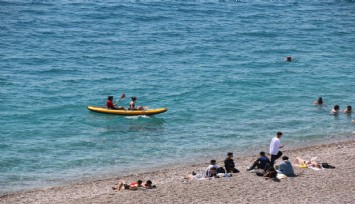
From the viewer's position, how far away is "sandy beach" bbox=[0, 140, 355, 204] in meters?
24.8

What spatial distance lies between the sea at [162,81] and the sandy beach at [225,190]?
5.00 feet

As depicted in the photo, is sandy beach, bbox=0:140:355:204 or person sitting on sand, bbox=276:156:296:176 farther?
person sitting on sand, bbox=276:156:296:176

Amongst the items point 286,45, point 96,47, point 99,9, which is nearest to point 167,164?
point 96,47

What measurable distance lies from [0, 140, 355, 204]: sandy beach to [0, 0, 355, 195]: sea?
60.1 inches

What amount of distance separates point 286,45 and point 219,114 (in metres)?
20.7

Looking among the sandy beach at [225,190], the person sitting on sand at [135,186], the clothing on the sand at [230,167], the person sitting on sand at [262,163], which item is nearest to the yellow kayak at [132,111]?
the sandy beach at [225,190]

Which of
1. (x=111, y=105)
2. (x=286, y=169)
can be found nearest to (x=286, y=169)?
(x=286, y=169)

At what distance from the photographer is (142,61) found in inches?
2018

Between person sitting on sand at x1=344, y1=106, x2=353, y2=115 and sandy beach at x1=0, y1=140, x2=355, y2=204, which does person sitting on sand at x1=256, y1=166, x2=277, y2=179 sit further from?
person sitting on sand at x1=344, y1=106, x2=353, y2=115

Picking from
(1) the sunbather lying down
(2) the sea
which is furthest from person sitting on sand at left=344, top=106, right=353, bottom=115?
(1) the sunbather lying down

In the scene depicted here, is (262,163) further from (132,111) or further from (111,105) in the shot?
(111,105)

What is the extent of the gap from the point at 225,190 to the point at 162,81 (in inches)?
852

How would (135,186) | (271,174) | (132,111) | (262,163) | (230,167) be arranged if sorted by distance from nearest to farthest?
(135,186) → (271,174) → (262,163) → (230,167) → (132,111)

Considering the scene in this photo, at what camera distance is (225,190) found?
25.7 metres
